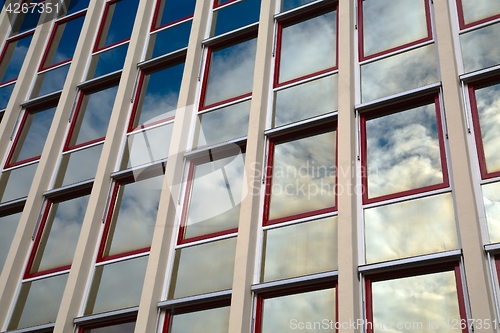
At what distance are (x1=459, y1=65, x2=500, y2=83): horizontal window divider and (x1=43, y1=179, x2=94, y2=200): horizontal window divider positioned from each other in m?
7.84

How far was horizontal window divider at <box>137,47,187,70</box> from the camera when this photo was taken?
47.6 ft

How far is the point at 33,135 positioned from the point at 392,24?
9.35m

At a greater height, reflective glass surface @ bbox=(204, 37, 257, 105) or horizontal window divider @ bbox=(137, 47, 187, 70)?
horizontal window divider @ bbox=(137, 47, 187, 70)

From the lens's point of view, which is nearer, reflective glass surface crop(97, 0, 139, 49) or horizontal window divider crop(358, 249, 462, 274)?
horizontal window divider crop(358, 249, 462, 274)

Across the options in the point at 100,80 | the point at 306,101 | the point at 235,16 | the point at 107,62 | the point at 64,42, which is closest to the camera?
the point at 306,101

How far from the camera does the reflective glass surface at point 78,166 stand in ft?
44.7

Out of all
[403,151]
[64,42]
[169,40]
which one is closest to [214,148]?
[403,151]

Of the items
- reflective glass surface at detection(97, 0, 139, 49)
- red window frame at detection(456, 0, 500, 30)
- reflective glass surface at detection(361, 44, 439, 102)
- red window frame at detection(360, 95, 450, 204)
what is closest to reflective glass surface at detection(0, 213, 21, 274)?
reflective glass surface at detection(97, 0, 139, 49)

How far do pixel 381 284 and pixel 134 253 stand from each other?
4.87 m

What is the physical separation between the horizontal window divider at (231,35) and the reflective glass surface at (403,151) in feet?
13.9

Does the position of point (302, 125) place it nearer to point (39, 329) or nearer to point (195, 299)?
point (195, 299)

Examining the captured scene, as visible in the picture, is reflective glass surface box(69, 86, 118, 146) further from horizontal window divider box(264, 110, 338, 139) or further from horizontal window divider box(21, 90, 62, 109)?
horizontal window divider box(264, 110, 338, 139)

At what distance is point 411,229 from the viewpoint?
9.33m

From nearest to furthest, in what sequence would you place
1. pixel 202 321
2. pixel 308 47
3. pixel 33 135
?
pixel 202 321
pixel 308 47
pixel 33 135
